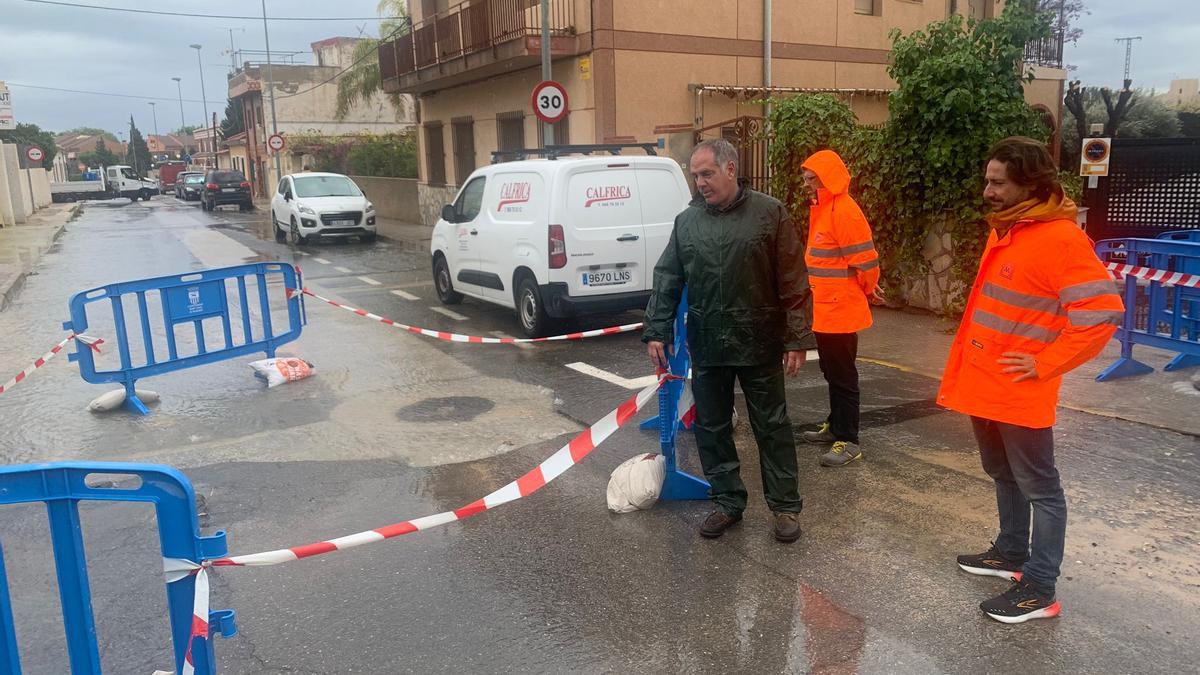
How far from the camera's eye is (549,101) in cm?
1358

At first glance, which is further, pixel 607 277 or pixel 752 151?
pixel 752 151

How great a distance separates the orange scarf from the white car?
18522mm

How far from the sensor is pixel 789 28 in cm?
1728

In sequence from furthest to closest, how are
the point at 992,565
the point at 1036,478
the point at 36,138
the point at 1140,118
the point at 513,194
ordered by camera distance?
the point at 36,138, the point at 1140,118, the point at 513,194, the point at 992,565, the point at 1036,478

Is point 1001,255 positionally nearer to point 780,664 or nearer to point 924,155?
point 780,664

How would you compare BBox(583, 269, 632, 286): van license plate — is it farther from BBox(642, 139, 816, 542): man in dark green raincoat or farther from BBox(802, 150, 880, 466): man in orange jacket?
BBox(642, 139, 816, 542): man in dark green raincoat

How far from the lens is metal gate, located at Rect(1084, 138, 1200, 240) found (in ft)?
34.1

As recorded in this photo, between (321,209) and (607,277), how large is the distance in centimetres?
1310

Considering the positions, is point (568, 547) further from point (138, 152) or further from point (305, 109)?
point (138, 152)

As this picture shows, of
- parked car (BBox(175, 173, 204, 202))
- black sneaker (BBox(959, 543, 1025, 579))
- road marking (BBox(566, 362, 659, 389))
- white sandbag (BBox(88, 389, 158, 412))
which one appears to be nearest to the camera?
black sneaker (BBox(959, 543, 1025, 579))

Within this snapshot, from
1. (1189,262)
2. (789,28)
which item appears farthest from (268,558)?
(789,28)

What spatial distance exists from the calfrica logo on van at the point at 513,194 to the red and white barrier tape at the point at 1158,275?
5316 mm

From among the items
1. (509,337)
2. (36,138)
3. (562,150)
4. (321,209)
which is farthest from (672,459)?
(36,138)

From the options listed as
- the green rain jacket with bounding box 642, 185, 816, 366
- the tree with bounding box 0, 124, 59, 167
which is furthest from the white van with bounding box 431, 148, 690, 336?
the tree with bounding box 0, 124, 59, 167
